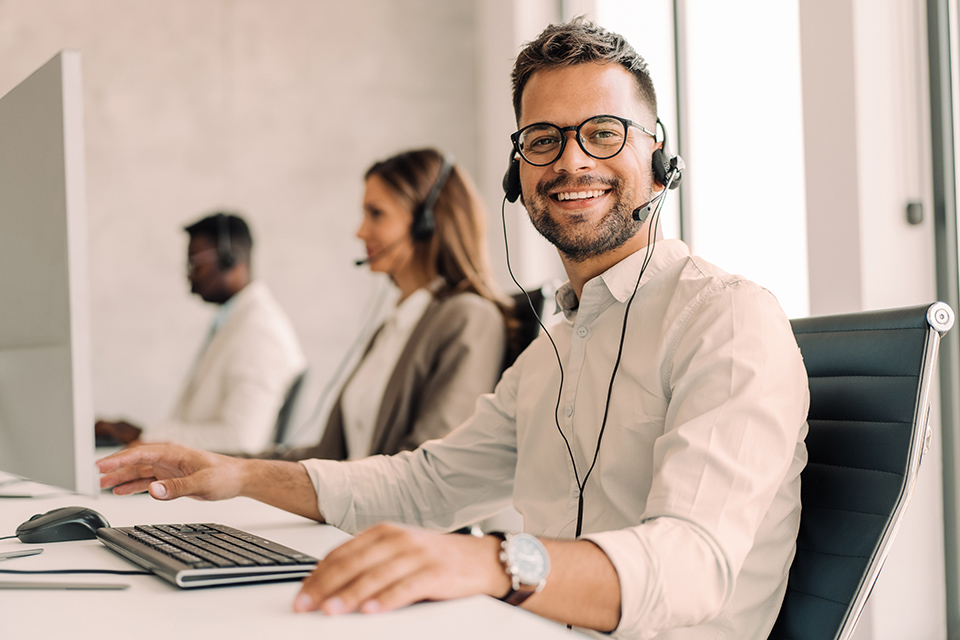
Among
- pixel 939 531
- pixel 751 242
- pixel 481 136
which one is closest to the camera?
pixel 939 531

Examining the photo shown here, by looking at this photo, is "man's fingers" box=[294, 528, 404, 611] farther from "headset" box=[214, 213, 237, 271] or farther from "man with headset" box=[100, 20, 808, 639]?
"headset" box=[214, 213, 237, 271]

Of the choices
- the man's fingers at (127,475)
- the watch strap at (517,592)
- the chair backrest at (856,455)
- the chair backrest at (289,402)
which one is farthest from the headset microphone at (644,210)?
the chair backrest at (289,402)

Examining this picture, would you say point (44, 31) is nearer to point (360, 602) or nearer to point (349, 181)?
point (349, 181)

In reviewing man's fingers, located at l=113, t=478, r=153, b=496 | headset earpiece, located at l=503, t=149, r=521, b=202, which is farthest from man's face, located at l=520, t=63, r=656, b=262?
man's fingers, located at l=113, t=478, r=153, b=496

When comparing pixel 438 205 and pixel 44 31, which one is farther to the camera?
pixel 44 31

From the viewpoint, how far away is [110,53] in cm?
383

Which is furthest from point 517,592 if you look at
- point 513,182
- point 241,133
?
point 241,133

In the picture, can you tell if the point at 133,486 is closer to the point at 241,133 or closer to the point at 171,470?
the point at 171,470

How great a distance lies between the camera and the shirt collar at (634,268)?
1.19 metres

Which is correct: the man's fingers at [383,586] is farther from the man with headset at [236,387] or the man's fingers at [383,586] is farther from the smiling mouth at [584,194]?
the man with headset at [236,387]

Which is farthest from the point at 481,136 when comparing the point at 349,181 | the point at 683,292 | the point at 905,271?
the point at 683,292

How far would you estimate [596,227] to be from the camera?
4.08 ft

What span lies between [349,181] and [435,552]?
347 centimetres

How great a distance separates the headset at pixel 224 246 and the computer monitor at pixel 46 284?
2.61 metres
